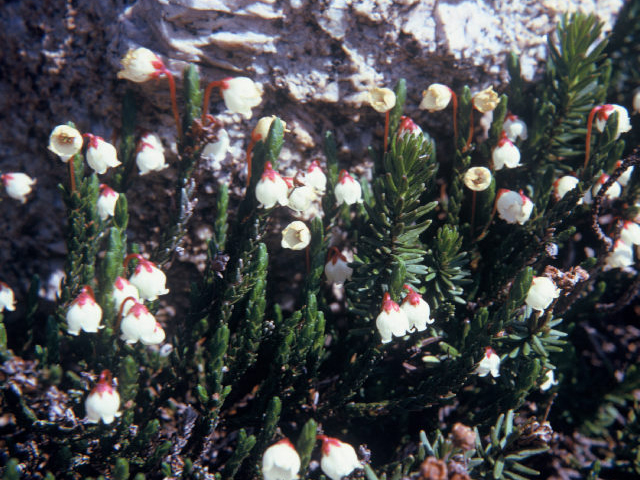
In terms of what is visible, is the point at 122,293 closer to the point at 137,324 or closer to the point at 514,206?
the point at 137,324

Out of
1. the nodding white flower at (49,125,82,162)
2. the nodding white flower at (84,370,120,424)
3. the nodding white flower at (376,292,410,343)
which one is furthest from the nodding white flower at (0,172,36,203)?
the nodding white flower at (376,292,410,343)

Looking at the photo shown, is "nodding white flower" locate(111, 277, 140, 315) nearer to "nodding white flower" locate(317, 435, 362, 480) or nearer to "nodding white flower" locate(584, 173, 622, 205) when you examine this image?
"nodding white flower" locate(317, 435, 362, 480)

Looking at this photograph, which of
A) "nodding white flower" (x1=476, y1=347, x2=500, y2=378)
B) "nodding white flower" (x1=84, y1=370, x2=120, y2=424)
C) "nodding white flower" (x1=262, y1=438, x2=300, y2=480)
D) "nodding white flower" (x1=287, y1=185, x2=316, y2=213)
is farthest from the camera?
"nodding white flower" (x1=287, y1=185, x2=316, y2=213)

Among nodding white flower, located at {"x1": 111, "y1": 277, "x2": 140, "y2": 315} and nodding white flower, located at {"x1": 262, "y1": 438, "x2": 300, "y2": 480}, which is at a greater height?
nodding white flower, located at {"x1": 111, "y1": 277, "x2": 140, "y2": 315}

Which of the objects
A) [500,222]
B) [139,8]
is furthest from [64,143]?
[500,222]

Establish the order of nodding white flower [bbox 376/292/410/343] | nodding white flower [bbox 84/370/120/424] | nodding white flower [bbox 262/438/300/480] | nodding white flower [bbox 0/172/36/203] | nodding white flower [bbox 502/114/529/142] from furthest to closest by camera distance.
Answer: nodding white flower [bbox 502/114/529/142], nodding white flower [bbox 0/172/36/203], nodding white flower [bbox 376/292/410/343], nodding white flower [bbox 84/370/120/424], nodding white flower [bbox 262/438/300/480]

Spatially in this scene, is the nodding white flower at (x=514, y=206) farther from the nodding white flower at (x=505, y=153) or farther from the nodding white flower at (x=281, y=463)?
the nodding white flower at (x=281, y=463)

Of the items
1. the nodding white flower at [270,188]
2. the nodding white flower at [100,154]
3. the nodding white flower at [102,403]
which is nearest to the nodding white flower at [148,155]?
the nodding white flower at [100,154]
